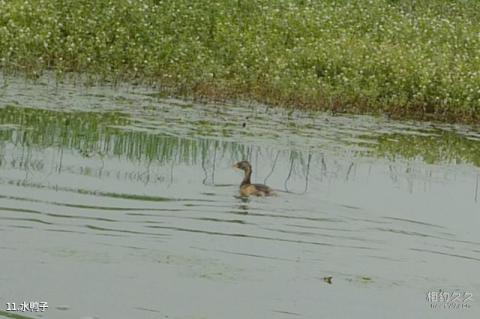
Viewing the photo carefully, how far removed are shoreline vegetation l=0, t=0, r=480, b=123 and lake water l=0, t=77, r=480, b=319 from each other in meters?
1.33

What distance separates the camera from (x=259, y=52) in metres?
22.3

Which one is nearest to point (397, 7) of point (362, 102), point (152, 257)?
point (362, 102)

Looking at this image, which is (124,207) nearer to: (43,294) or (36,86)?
(43,294)

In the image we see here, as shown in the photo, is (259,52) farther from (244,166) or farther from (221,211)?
(221,211)

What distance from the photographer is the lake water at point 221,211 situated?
9.19 meters

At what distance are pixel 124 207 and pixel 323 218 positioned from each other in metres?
1.82

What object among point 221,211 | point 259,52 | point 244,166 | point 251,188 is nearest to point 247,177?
point 244,166

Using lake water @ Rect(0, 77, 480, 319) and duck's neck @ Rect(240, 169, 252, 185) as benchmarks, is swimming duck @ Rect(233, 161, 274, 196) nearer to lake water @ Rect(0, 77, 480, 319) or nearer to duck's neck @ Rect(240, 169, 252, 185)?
duck's neck @ Rect(240, 169, 252, 185)

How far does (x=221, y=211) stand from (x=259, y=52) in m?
10.2

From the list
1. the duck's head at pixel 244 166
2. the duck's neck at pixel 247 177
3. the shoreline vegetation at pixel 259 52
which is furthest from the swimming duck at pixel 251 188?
the shoreline vegetation at pixel 259 52

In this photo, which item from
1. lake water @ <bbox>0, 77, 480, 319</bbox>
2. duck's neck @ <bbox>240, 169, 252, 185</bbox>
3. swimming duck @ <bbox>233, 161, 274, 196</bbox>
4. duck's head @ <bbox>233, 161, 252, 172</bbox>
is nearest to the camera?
lake water @ <bbox>0, 77, 480, 319</bbox>

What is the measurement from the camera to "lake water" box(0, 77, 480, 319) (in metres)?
9.19

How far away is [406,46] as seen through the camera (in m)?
23.3

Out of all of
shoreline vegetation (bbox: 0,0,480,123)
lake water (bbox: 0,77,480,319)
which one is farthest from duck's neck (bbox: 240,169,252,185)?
shoreline vegetation (bbox: 0,0,480,123)
